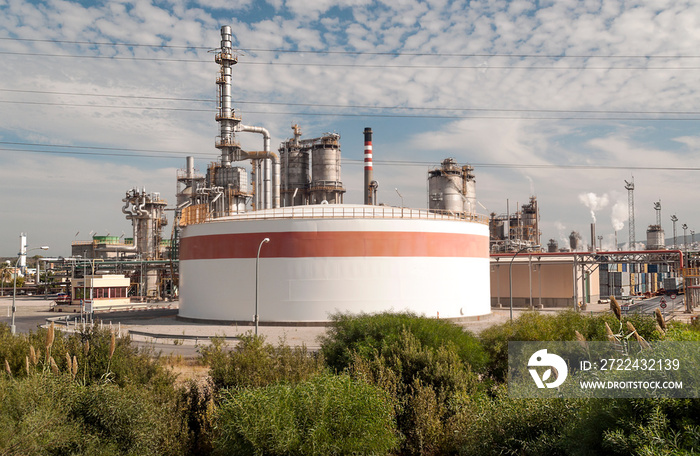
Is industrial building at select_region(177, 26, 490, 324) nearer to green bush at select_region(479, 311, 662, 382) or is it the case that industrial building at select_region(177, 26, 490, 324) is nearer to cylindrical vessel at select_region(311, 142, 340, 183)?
green bush at select_region(479, 311, 662, 382)

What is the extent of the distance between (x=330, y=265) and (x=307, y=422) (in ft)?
97.4

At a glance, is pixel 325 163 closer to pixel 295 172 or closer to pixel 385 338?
pixel 295 172

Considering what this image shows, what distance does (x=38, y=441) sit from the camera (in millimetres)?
10422

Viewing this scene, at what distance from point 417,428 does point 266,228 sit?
2990cm

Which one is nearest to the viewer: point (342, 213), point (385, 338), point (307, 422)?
point (307, 422)

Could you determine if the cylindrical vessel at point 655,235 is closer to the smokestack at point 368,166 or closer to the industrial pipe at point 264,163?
the smokestack at point 368,166

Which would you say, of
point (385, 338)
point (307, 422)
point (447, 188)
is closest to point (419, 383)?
point (385, 338)

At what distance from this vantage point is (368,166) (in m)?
62.9

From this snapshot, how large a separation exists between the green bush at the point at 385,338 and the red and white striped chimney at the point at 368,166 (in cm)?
4048

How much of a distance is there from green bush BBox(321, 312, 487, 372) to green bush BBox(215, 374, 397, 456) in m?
6.15

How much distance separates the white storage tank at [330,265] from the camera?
132 feet

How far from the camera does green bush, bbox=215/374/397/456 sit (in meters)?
10.3

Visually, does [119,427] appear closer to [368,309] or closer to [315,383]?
[315,383]

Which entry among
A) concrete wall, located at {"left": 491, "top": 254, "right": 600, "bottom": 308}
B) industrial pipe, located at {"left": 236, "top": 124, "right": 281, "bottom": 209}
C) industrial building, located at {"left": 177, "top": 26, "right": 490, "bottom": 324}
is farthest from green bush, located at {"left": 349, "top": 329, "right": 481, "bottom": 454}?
industrial pipe, located at {"left": 236, "top": 124, "right": 281, "bottom": 209}
